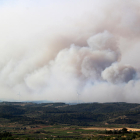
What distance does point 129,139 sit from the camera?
318 ft

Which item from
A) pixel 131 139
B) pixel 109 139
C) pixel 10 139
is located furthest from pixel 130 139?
pixel 10 139

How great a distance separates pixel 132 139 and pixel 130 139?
1135 mm

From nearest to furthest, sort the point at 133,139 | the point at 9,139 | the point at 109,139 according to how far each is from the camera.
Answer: the point at 133,139, the point at 109,139, the point at 9,139

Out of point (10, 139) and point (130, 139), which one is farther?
point (10, 139)

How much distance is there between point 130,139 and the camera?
97.0 meters

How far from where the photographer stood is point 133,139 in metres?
95.6

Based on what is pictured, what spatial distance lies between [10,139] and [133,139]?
67.3 metres

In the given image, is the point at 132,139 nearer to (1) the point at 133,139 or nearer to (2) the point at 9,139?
(1) the point at 133,139

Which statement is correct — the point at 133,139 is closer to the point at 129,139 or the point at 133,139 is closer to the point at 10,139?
the point at 129,139

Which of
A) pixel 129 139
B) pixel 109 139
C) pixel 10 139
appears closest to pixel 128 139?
pixel 129 139

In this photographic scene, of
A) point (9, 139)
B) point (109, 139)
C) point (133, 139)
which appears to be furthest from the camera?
point (9, 139)

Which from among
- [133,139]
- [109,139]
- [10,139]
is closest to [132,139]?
[133,139]

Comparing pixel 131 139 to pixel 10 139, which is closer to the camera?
pixel 131 139

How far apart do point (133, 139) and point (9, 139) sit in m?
67.5
